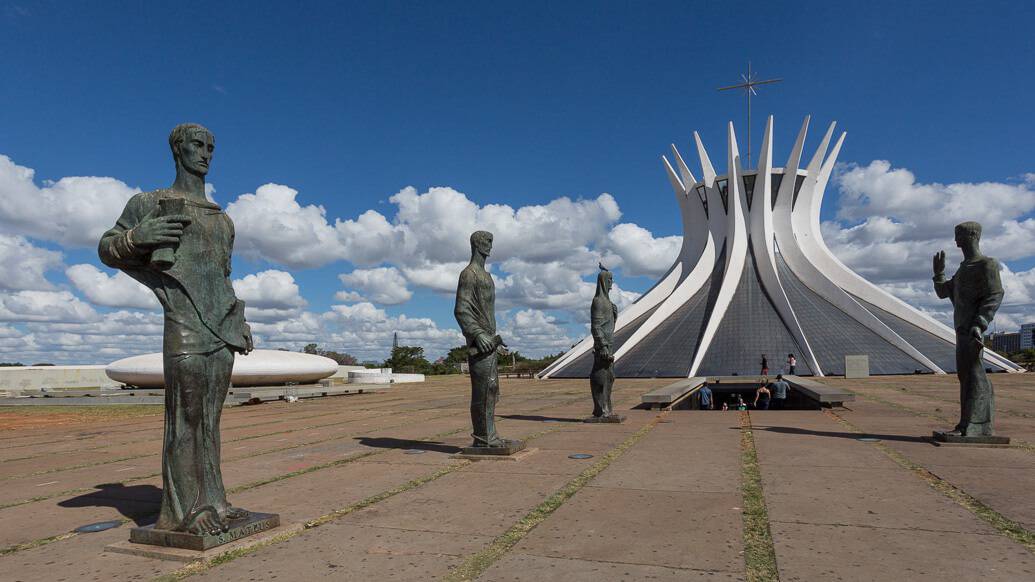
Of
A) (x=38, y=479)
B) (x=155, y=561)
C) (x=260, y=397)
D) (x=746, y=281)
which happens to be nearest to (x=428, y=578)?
(x=155, y=561)

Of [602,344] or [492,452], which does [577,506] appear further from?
[602,344]

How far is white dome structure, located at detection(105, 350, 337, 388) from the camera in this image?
20.8 meters

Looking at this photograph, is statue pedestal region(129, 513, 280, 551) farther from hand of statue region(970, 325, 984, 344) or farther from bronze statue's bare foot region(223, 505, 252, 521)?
hand of statue region(970, 325, 984, 344)

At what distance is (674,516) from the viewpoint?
430 cm

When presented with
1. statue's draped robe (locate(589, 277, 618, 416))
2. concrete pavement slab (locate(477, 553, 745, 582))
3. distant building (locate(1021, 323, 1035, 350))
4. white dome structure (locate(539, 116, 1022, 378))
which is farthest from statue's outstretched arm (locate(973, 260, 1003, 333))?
distant building (locate(1021, 323, 1035, 350))

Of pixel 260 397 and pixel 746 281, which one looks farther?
pixel 746 281

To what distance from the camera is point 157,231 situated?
12.0ft

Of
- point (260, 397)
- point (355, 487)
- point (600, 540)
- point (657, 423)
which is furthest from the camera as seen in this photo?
point (260, 397)

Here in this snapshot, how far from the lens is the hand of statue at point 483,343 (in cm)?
688

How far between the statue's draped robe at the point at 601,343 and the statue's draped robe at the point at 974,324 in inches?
177

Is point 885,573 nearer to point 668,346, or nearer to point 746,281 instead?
point 668,346

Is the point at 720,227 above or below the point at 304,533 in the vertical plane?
above

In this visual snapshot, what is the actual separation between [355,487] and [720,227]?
38.2 m

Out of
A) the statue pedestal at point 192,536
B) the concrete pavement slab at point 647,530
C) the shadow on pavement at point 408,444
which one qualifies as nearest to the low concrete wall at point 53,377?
the shadow on pavement at point 408,444
